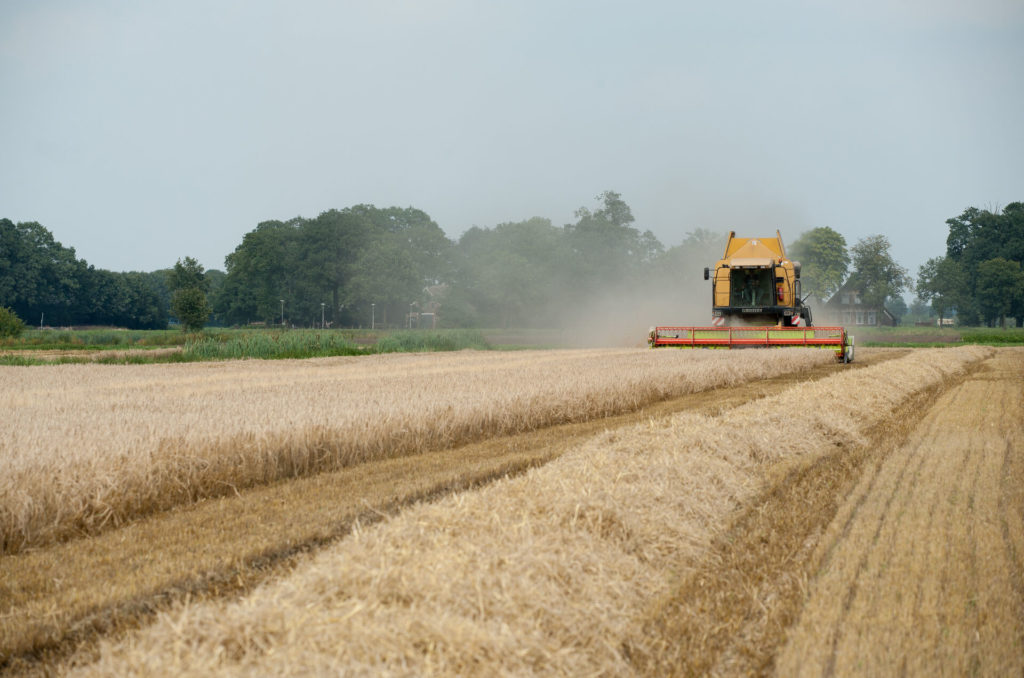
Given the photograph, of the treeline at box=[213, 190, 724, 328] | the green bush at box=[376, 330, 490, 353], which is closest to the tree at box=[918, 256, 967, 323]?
the treeline at box=[213, 190, 724, 328]

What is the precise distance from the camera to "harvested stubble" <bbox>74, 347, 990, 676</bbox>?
2.78m

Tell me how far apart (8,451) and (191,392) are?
4.76 metres

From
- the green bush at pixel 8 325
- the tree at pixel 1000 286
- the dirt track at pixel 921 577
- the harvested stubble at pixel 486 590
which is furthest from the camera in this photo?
the tree at pixel 1000 286

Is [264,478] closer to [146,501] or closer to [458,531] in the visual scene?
[146,501]

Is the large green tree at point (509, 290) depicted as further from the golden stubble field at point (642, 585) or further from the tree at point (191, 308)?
the golden stubble field at point (642, 585)

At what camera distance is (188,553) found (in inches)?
169

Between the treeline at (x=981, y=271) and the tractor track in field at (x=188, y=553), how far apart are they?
84179 mm

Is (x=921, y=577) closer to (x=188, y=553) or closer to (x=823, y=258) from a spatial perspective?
(x=188, y=553)

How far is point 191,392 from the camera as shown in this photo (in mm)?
9844

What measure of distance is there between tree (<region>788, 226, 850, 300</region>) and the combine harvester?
55.7 m

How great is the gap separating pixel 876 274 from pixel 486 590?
81965 millimetres

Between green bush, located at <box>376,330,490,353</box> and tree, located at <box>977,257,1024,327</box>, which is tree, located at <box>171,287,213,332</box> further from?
tree, located at <box>977,257,1024,327</box>

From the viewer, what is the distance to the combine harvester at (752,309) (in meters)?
19.5

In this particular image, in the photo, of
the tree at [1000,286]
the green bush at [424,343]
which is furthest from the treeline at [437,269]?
the green bush at [424,343]
